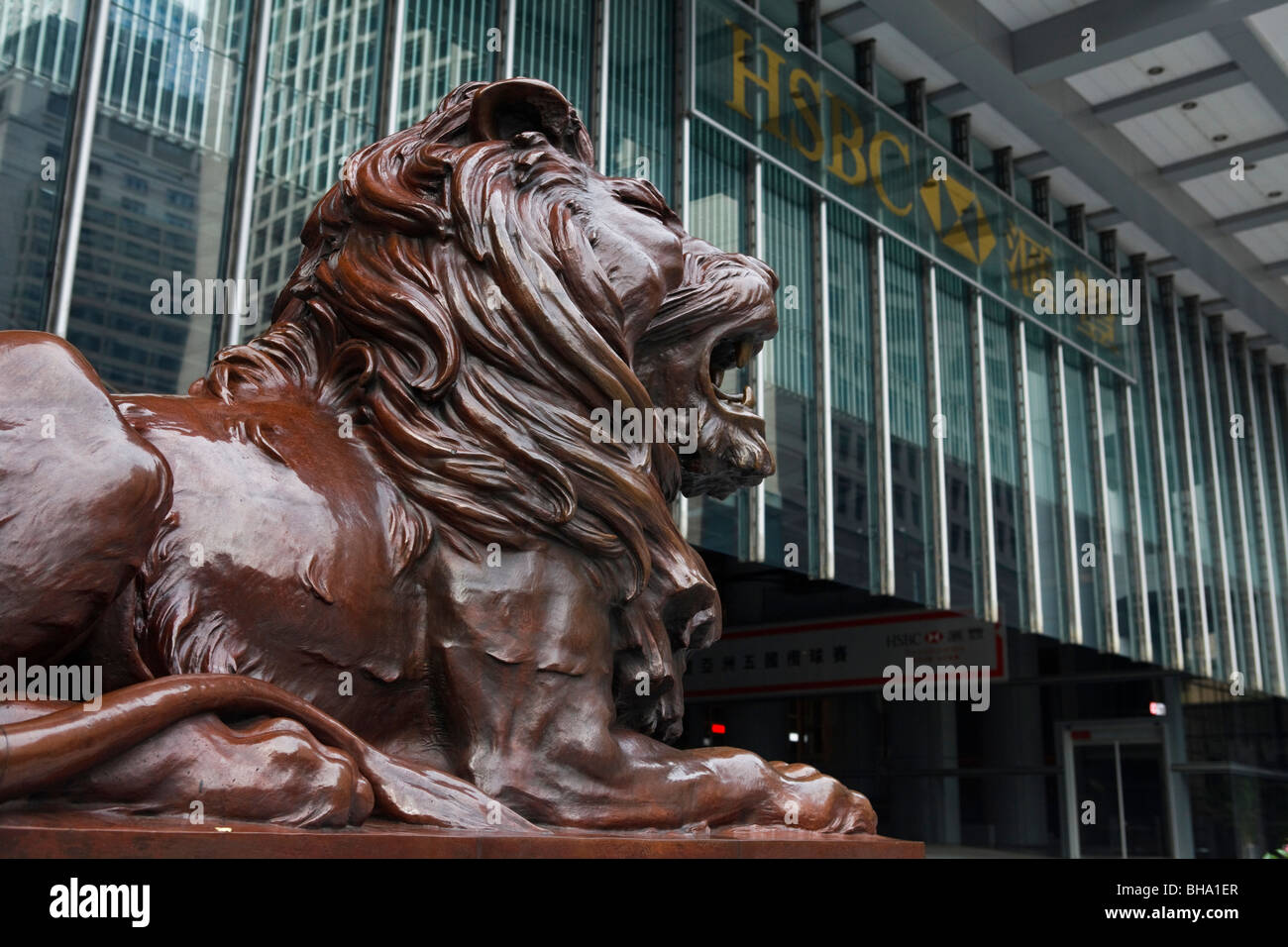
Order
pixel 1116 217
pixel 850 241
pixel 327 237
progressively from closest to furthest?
pixel 327 237, pixel 850 241, pixel 1116 217

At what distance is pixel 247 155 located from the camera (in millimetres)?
6203

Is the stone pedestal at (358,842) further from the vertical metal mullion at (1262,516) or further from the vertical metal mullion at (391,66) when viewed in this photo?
the vertical metal mullion at (1262,516)

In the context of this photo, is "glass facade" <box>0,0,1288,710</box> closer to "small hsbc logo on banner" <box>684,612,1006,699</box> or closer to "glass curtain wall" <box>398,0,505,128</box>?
"glass curtain wall" <box>398,0,505,128</box>

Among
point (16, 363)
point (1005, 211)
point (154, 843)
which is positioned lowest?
point (154, 843)

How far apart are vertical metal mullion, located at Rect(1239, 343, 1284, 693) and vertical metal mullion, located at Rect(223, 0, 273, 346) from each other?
14.2 m

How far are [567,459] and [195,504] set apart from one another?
2.17 ft

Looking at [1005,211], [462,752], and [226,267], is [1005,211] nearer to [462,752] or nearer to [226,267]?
[226,267]

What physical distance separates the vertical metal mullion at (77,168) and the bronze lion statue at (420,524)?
316 centimetres

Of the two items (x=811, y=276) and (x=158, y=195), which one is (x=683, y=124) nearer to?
(x=811, y=276)

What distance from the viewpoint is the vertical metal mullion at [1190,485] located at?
14523 mm

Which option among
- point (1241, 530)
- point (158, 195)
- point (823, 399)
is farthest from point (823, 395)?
point (1241, 530)

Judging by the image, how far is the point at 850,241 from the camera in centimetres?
1055

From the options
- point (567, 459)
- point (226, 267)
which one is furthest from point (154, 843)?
point (226, 267)
